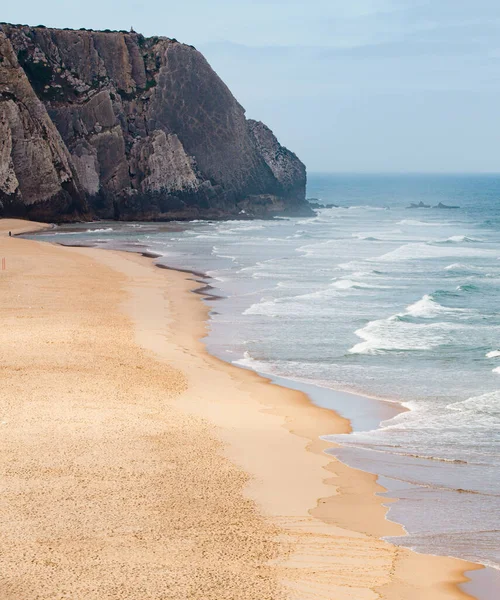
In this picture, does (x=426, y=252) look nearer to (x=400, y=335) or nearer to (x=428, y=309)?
(x=428, y=309)

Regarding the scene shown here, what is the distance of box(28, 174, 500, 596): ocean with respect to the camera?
1323cm

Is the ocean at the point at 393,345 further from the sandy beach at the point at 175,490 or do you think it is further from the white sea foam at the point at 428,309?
the sandy beach at the point at 175,490

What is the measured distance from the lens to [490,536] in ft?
37.4

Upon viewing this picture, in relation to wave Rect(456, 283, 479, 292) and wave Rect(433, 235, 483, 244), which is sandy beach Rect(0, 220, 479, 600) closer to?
wave Rect(456, 283, 479, 292)

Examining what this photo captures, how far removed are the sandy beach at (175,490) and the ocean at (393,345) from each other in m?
0.75

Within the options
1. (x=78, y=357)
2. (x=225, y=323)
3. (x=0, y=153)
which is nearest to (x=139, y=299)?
Result: (x=225, y=323)

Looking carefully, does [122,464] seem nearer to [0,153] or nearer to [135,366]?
[135,366]

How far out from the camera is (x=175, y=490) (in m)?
12.2

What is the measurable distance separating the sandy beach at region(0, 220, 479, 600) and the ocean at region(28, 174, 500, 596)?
0.75m

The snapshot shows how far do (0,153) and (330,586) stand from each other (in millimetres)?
65610

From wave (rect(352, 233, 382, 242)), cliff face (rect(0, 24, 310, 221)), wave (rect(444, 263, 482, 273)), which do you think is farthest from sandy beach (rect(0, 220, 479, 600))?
cliff face (rect(0, 24, 310, 221))

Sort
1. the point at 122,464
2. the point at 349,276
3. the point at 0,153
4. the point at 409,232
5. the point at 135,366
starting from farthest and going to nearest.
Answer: the point at 409,232
the point at 0,153
the point at 349,276
the point at 135,366
the point at 122,464

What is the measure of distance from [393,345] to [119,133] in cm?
6349

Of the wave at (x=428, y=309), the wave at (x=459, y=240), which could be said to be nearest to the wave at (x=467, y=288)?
the wave at (x=428, y=309)
